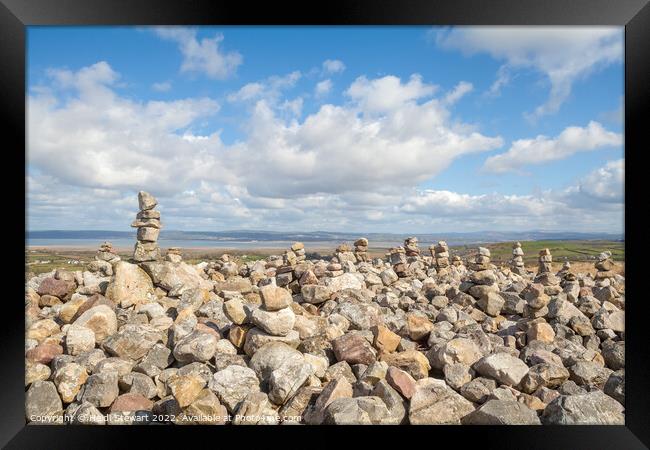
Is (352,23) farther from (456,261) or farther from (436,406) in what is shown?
(456,261)

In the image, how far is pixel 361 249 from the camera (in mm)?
26938

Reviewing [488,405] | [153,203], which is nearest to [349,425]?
[488,405]

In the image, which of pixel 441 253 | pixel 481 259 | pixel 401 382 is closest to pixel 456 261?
pixel 441 253

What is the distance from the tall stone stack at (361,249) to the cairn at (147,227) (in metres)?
16.3

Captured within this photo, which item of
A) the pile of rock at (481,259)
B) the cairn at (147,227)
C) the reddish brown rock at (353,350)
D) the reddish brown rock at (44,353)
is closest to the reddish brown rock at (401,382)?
the reddish brown rock at (353,350)

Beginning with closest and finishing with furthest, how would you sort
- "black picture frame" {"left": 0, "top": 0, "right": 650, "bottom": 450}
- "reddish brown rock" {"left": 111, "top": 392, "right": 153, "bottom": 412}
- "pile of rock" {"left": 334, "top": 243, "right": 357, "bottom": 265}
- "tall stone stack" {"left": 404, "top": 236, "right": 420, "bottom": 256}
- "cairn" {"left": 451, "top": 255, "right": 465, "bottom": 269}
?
1. "black picture frame" {"left": 0, "top": 0, "right": 650, "bottom": 450}
2. "reddish brown rock" {"left": 111, "top": 392, "right": 153, "bottom": 412}
3. "pile of rock" {"left": 334, "top": 243, "right": 357, "bottom": 265}
4. "tall stone stack" {"left": 404, "top": 236, "right": 420, "bottom": 256}
5. "cairn" {"left": 451, "top": 255, "right": 465, "bottom": 269}

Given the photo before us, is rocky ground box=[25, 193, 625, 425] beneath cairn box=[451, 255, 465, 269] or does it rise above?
above

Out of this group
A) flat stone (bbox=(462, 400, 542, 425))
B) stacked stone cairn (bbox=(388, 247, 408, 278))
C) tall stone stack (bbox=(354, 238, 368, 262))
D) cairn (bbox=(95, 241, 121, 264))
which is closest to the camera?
flat stone (bbox=(462, 400, 542, 425))

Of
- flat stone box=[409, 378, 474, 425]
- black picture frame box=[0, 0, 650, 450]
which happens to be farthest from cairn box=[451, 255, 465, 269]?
flat stone box=[409, 378, 474, 425]

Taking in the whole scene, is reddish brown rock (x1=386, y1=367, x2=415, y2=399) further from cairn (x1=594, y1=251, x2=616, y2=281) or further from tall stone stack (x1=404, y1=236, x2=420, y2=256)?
tall stone stack (x1=404, y1=236, x2=420, y2=256)

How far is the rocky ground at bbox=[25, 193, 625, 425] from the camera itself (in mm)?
4789

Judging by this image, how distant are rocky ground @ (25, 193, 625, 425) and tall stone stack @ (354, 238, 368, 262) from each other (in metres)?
16.7

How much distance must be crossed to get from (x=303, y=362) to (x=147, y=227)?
344 inches

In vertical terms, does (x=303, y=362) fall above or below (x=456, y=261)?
above
